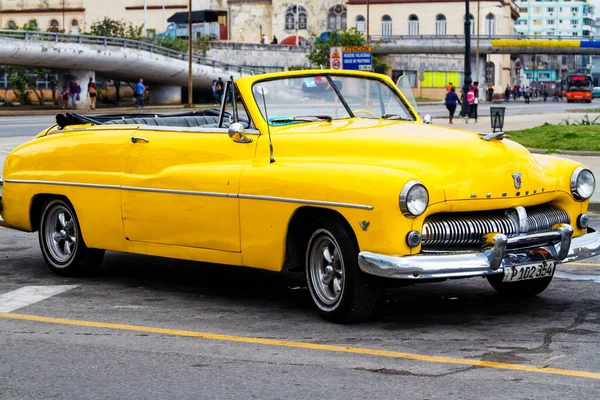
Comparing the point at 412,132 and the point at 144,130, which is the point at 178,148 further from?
the point at 412,132

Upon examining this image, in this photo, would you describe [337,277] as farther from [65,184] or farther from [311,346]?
[65,184]

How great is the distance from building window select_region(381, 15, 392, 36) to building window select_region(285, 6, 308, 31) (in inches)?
334

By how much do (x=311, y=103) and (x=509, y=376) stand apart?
3.59 metres

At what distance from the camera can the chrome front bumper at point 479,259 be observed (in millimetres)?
7480

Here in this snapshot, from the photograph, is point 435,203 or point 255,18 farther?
point 255,18

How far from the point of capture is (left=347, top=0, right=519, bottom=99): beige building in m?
120

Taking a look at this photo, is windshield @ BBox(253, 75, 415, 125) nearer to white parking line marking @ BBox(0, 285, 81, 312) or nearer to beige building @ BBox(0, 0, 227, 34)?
white parking line marking @ BBox(0, 285, 81, 312)

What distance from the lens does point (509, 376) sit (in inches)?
255

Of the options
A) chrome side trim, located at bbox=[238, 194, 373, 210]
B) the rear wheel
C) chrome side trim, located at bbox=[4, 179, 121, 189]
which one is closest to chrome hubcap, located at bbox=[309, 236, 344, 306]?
chrome side trim, located at bbox=[238, 194, 373, 210]

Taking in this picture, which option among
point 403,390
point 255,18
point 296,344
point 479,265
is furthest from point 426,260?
point 255,18

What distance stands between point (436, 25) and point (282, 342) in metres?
122

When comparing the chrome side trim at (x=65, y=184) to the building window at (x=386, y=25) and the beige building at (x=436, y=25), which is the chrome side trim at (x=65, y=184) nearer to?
the beige building at (x=436, y=25)

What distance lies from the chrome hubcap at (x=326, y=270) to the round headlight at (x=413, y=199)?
66 cm

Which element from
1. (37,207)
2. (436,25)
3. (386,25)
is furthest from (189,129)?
(386,25)
